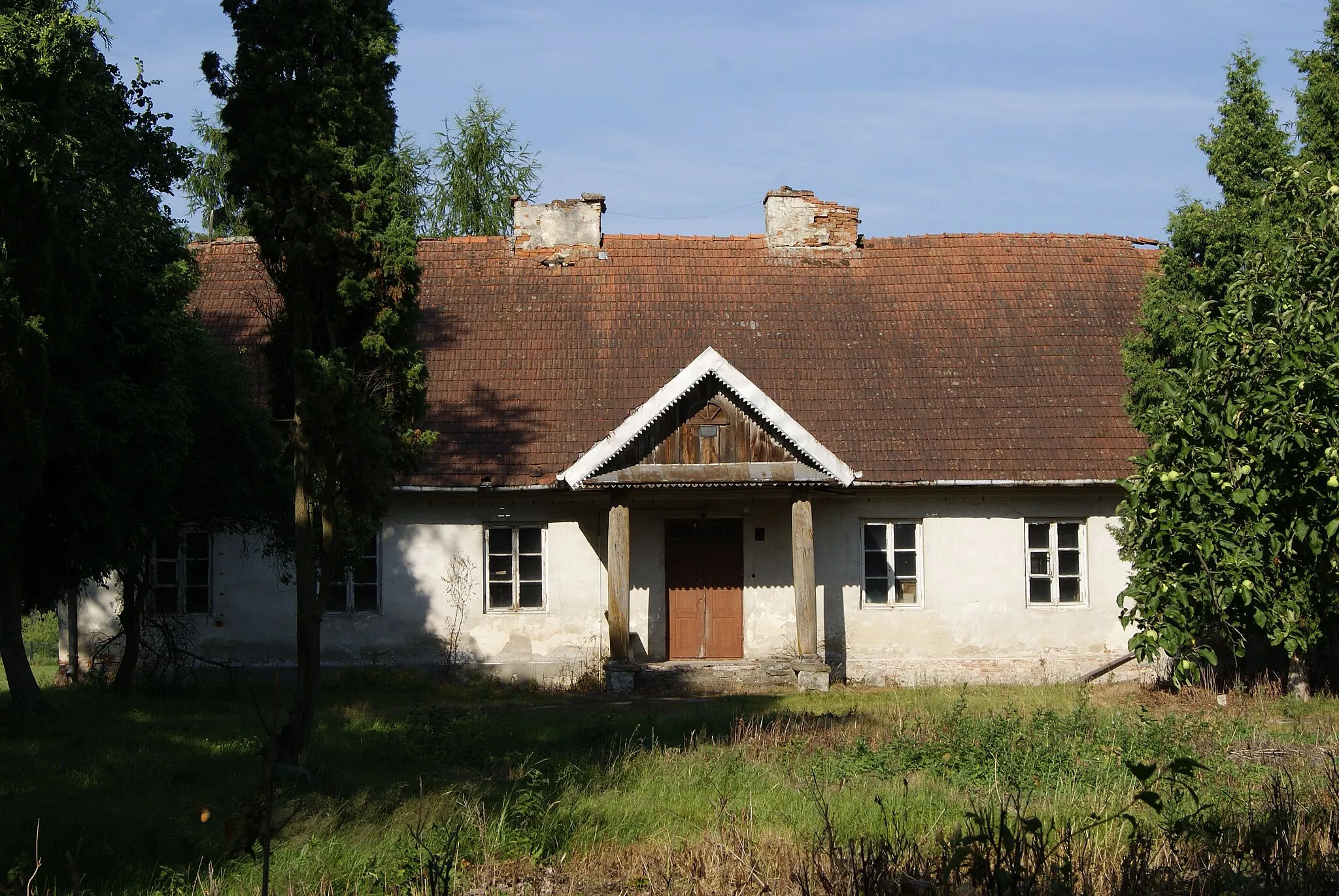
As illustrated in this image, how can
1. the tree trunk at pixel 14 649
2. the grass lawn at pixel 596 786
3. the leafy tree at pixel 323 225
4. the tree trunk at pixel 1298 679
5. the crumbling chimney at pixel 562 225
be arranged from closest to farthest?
the grass lawn at pixel 596 786 < the leafy tree at pixel 323 225 < the tree trunk at pixel 14 649 < the tree trunk at pixel 1298 679 < the crumbling chimney at pixel 562 225

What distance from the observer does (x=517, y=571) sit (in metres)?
20.6

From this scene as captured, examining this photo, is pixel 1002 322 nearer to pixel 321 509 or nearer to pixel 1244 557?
pixel 321 509

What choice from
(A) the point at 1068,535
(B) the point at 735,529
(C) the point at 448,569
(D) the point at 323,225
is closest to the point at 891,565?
(B) the point at 735,529

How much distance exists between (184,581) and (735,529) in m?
8.66

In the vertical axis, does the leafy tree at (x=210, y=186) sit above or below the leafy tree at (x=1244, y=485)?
above

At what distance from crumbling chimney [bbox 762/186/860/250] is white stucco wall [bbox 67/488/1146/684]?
5.92m

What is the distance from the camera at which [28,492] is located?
45.5ft

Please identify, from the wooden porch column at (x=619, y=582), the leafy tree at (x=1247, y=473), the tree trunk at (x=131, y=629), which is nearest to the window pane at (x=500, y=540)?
the wooden porch column at (x=619, y=582)

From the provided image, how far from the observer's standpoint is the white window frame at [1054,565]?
67.6 ft

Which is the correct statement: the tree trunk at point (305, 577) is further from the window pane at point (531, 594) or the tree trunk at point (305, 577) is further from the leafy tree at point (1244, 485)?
the window pane at point (531, 594)

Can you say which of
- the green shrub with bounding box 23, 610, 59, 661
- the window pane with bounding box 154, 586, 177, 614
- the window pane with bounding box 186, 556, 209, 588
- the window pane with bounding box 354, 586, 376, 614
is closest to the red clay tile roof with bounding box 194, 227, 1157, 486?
the window pane with bounding box 354, 586, 376, 614

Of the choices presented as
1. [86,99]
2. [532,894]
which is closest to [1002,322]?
[86,99]

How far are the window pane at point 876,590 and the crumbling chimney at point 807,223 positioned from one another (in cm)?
677

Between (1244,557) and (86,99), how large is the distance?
1294 centimetres
